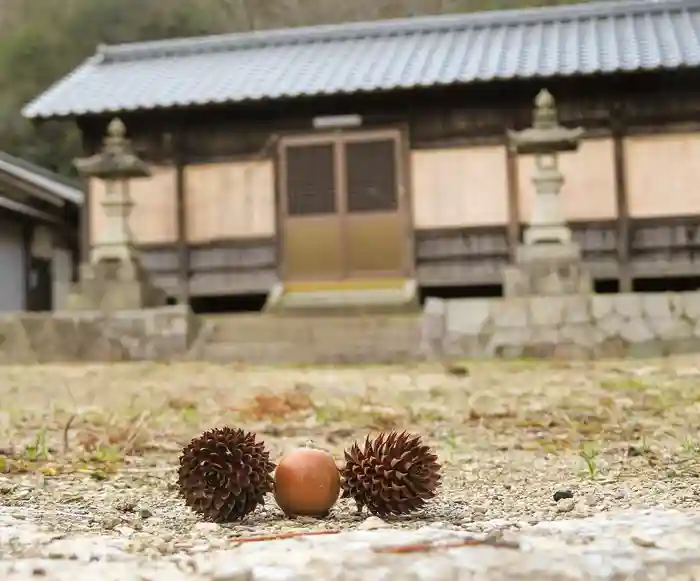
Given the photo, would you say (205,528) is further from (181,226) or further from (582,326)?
(181,226)

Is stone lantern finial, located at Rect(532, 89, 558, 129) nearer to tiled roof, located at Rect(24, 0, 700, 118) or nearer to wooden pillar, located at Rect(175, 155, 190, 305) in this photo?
tiled roof, located at Rect(24, 0, 700, 118)

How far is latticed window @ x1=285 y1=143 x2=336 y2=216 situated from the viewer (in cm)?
1148

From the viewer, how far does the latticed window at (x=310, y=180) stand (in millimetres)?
11477

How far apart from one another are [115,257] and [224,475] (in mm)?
8604

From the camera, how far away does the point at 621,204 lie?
34.4ft

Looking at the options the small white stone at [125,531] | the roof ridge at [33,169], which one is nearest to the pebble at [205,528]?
the small white stone at [125,531]

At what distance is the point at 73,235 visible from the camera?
17.0 meters

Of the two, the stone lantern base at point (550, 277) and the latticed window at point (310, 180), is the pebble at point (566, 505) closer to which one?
the stone lantern base at point (550, 277)

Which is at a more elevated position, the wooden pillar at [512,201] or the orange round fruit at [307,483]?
the wooden pillar at [512,201]

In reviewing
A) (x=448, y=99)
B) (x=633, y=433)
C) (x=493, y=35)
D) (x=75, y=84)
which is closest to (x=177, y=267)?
(x=75, y=84)

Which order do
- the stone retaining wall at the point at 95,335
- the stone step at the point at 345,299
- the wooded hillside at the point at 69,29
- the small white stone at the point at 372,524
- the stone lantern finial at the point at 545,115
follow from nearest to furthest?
the small white stone at the point at 372,524
the stone retaining wall at the point at 95,335
the stone lantern finial at the point at 545,115
the stone step at the point at 345,299
the wooded hillside at the point at 69,29

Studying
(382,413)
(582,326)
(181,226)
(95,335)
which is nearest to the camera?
(382,413)

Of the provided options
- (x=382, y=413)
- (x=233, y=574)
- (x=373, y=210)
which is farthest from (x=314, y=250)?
(x=233, y=574)

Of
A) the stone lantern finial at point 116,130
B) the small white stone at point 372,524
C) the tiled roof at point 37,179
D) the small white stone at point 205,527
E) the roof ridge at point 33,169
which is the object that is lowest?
the small white stone at point 205,527
